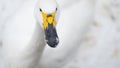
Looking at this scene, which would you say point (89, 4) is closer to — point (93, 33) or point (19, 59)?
point (93, 33)

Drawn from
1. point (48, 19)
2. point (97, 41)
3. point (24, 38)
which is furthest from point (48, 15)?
point (97, 41)

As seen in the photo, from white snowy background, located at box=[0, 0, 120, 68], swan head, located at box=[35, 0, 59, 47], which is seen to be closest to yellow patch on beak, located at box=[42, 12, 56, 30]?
swan head, located at box=[35, 0, 59, 47]

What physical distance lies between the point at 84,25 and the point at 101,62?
0.30 meters

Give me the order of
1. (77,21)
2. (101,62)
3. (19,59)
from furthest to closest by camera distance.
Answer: (101,62) → (77,21) → (19,59)

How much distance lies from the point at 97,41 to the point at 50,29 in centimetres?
97

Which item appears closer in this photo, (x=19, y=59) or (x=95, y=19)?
(x=19, y=59)

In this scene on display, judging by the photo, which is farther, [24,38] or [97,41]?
[97,41]

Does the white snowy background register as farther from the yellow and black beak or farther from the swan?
the yellow and black beak

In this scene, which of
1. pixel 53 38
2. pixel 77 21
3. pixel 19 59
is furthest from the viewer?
pixel 77 21

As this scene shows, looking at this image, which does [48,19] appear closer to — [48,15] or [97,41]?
[48,15]

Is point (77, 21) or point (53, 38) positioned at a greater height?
point (77, 21)

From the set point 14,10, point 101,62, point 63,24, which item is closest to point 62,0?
point 63,24

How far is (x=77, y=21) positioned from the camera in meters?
2.94

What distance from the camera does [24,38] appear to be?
9.10ft
